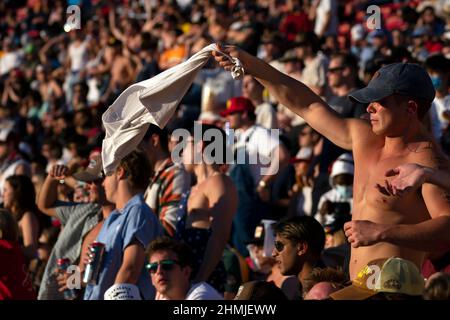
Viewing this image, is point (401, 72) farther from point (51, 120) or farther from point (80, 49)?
point (80, 49)

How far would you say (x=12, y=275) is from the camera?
767 cm

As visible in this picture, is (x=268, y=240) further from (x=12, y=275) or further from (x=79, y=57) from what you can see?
(x=79, y=57)

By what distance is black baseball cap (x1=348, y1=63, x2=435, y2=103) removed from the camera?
5633 mm

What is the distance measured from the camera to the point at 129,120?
6.64m

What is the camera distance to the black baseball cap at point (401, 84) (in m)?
5.63

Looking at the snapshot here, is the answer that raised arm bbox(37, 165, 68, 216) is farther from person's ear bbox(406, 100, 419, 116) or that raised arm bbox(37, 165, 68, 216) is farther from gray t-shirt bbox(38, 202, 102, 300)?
person's ear bbox(406, 100, 419, 116)

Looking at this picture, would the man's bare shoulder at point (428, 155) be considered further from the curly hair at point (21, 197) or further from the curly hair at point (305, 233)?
the curly hair at point (21, 197)

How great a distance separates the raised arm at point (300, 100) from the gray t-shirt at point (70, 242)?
9.27ft

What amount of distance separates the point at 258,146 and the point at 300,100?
4.47m

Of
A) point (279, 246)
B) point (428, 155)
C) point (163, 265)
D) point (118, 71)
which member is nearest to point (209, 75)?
point (118, 71)

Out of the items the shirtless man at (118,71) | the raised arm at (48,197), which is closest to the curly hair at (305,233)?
the raised arm at (48,197)

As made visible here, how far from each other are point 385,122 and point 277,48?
9.34 meters

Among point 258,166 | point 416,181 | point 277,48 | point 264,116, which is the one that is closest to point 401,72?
point 416,181

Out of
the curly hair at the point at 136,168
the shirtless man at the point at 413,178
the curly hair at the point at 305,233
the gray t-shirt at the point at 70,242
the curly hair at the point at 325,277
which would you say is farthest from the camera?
the gray t-shirt at the point at 70,242
